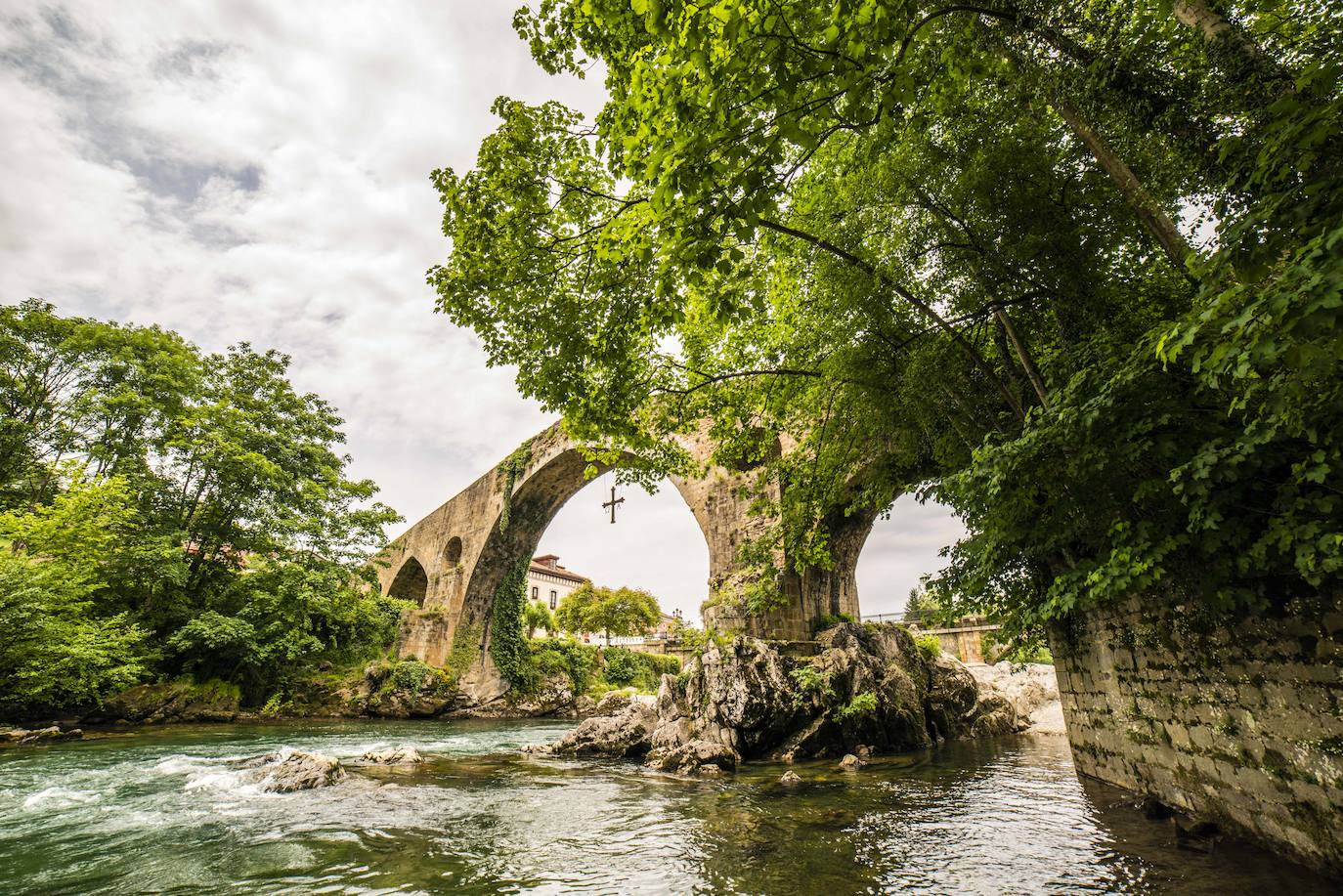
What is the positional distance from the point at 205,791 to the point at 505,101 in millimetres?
7693

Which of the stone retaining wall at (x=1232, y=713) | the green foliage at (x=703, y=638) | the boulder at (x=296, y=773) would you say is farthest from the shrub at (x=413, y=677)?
the stone retaining wall at (x=1232, y=713)

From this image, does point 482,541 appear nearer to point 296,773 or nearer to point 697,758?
point 296,773

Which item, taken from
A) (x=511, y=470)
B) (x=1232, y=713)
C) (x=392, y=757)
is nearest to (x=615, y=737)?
(x=392, y=757)

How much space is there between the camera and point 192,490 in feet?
53.2

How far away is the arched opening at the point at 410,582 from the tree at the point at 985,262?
78.1 ft

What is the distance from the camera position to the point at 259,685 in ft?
52.9

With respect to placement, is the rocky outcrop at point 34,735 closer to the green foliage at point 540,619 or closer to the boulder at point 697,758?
the boulder at point 697,758

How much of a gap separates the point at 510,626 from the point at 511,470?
6335mm

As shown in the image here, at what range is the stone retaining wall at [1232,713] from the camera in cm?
300

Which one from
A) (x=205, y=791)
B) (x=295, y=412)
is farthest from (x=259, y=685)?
(x=205, y=791)

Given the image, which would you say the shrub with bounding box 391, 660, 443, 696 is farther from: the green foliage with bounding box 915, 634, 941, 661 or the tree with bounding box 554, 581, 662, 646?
the green foliage with bounding box 915, 634, 941, 661

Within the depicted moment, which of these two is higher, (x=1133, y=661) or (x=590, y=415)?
(x=590, y=415)

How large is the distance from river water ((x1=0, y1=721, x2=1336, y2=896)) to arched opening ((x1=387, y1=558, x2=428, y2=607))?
20.3 meters

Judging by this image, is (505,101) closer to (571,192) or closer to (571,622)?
(571,192)
